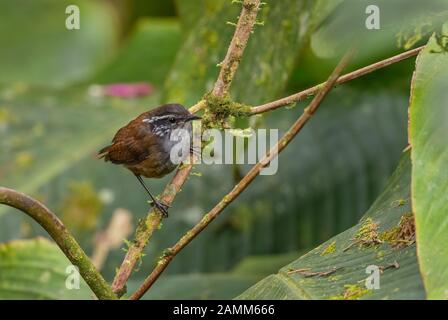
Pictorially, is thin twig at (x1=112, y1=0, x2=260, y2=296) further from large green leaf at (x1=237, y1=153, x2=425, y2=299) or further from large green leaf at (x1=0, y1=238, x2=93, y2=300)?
large green leaf at (x1=0, y1=238, x2=93, y2=300)

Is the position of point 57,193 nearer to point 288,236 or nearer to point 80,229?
point 80,229

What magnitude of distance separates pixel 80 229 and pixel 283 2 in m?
1.64

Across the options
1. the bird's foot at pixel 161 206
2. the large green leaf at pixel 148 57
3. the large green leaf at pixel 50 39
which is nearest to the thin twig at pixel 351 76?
the bird's foot at pixel 161 206

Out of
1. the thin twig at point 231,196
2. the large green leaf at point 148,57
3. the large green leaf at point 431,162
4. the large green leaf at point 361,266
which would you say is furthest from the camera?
the large green leaf at point 148,57

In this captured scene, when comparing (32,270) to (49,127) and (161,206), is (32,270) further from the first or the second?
(49,127)

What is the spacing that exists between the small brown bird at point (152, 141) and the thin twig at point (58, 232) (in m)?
0.80

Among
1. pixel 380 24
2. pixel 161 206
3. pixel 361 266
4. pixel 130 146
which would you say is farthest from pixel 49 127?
pixel 361 266

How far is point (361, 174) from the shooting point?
4.21m

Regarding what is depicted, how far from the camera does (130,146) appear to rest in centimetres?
303

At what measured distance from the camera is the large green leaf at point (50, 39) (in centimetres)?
639

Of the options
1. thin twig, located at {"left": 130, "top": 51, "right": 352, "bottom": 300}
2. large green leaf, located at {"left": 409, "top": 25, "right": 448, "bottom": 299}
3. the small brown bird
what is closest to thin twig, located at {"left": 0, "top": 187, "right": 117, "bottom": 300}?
thin twig, located at {"left": 130, "top": 51, "right": 352, "bottom": 300}

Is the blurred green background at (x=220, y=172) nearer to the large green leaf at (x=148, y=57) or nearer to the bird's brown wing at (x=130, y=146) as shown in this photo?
the large green leaf at (x=148, y=57)

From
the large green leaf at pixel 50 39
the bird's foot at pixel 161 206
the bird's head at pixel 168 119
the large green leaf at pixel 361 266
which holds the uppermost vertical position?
the large green leaf at pixel 50 39
